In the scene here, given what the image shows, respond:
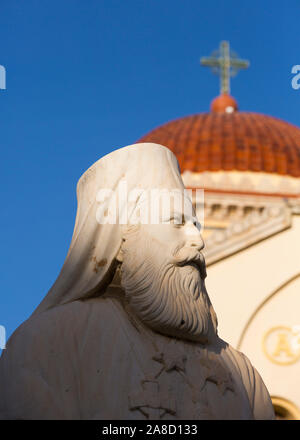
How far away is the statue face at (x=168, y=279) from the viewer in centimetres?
338

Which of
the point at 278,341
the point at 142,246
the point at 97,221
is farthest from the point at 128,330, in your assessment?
the point at 278,341

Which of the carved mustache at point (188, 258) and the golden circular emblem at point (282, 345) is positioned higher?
the carved mustache at point (188, 258)

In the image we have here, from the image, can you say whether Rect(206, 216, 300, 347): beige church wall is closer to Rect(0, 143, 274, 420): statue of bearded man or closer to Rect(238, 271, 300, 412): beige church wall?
Rect(238, 271, 300, 412): beige church wall

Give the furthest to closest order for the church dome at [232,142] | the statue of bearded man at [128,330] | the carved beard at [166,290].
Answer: the church dome at [232,142] < the carved beard at [166,290] < the statue of bearded man at [128,330]

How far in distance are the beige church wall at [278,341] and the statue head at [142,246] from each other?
631 inches

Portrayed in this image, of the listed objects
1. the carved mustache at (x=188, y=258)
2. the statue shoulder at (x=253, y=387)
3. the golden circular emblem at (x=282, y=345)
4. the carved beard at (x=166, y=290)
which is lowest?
the golden circular emblem at (x=282, y=345)

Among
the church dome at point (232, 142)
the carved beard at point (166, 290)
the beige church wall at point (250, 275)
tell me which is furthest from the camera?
the church dome at point (232, 142)

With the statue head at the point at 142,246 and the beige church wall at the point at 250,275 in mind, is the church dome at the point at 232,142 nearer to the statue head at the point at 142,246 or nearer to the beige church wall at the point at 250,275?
the beige church wall at the point at 250,275

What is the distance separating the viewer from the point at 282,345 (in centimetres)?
2003

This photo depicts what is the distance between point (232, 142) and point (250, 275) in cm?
1221

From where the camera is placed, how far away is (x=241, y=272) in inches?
802

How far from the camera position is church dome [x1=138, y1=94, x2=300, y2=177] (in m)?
30.9

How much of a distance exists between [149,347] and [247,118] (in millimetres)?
31765

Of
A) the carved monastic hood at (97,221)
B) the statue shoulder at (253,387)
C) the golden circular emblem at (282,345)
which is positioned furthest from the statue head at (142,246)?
the golden circular emblem at (282,345)
